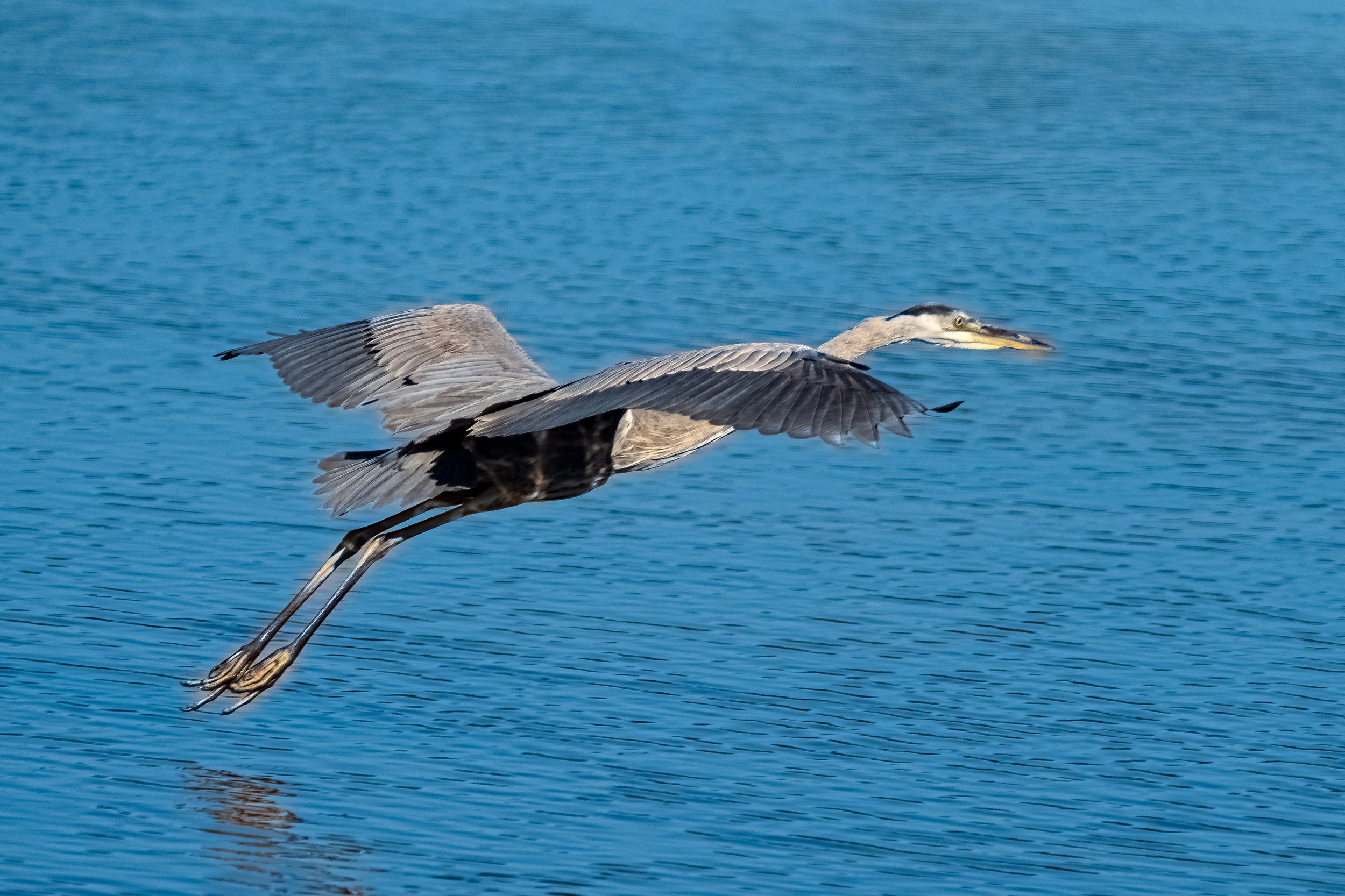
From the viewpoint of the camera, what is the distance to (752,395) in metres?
6.29

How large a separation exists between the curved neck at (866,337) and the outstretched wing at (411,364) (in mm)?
1077

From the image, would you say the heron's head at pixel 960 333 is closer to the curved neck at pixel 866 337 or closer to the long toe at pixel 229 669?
the curved neck at pixel 866 337

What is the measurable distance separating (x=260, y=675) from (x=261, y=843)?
1217mm

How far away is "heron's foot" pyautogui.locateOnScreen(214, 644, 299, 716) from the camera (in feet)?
25.2

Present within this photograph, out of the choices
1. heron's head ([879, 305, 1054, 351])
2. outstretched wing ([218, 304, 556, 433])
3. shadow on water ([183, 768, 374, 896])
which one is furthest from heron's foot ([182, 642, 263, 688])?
heron's head ([879, 305, 1054, 351])

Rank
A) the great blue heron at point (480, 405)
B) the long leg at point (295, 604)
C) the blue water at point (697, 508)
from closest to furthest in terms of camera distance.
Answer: the great blue heron at point (480, 405)
the blue water at point (697, 508)
the long leg at point (295, 604)

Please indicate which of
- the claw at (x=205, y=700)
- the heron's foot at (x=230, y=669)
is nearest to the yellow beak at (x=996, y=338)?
the heron's foot at (x=230, y=669)

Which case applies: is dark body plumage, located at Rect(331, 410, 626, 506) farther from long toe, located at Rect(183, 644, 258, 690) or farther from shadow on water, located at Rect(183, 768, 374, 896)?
shadow on water, located at Rect(183, 768, 374, 896)

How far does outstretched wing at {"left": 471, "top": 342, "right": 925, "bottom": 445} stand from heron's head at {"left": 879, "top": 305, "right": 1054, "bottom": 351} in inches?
60.1

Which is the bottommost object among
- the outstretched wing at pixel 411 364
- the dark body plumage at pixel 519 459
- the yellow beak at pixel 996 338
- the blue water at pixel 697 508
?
the blue water at pixel 697 508

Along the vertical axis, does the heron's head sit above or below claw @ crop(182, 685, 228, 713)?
above

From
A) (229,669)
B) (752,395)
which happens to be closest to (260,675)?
(229,669)

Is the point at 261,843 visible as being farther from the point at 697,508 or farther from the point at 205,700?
the point at 697,508

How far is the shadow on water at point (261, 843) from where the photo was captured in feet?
20.7
